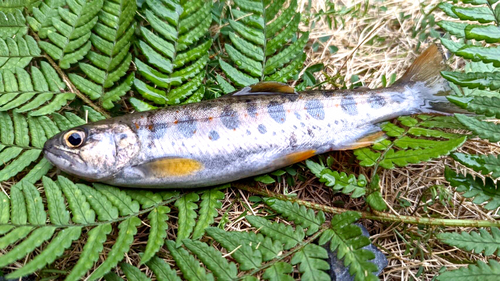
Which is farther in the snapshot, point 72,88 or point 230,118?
point 72,88

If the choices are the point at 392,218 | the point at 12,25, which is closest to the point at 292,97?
the point at 392,218

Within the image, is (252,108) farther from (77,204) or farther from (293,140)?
(77,204)

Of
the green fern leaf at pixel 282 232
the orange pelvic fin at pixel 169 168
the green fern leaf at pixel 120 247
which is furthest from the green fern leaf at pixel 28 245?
the green fern leaf at pixel 282 232

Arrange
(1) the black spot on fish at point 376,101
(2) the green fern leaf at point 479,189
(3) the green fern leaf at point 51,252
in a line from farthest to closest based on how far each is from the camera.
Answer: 1. (1) the black spot on fish at point 376,101
2. (2) the green fern leaf at point 479,189
3. (3) the green fern leaf at point 51,252

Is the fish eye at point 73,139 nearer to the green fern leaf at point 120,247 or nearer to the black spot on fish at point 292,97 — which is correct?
the green fern leaf at point 120,247

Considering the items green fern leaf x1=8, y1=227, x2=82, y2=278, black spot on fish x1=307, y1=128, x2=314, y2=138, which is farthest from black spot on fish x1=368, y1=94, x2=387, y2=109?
green fern leaf x1=8, y1=227, x2=82, y2=278

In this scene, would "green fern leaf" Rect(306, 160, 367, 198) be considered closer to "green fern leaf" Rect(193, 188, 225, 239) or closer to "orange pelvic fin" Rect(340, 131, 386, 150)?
"orange pelvic fin" Rect(340, 131, 386, 150)

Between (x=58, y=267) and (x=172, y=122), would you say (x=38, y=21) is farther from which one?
(x=58, y=267)
